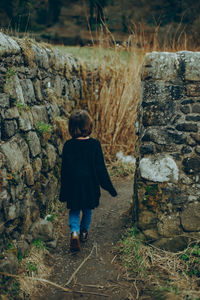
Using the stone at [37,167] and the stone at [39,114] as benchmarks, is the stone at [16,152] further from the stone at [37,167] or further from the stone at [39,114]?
the stone at [39,114]

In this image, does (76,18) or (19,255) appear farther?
(76,18)

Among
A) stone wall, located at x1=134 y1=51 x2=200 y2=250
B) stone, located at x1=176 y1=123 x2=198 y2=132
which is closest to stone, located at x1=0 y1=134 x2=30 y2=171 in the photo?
stone wall, located at x1=134 y1=51 x2=200 y2=250

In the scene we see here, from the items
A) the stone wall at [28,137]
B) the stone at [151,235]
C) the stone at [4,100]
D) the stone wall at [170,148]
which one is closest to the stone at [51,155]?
the stone wall at [28,137]

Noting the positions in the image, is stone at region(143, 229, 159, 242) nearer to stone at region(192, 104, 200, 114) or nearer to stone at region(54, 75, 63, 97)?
stone at region(192, 104, 200, 114)

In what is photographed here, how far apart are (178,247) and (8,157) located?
1.80m

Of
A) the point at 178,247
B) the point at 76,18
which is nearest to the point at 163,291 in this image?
the point at 178,247

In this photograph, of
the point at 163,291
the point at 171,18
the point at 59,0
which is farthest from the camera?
the point at 59,0

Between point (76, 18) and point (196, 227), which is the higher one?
point (76, 18)

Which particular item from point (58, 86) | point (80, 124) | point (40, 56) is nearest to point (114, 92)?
point (58, 86)

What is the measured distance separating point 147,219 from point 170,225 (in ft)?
0.73

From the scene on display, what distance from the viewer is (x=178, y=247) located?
3.00 meters

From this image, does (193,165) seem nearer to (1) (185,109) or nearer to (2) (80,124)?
(1) (185,109)

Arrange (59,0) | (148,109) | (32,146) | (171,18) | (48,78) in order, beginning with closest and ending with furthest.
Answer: (148,109) < (32,146) < (48,78) < (171,18) < (59,0)

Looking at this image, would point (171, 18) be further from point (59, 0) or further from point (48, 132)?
point (48, 132)
